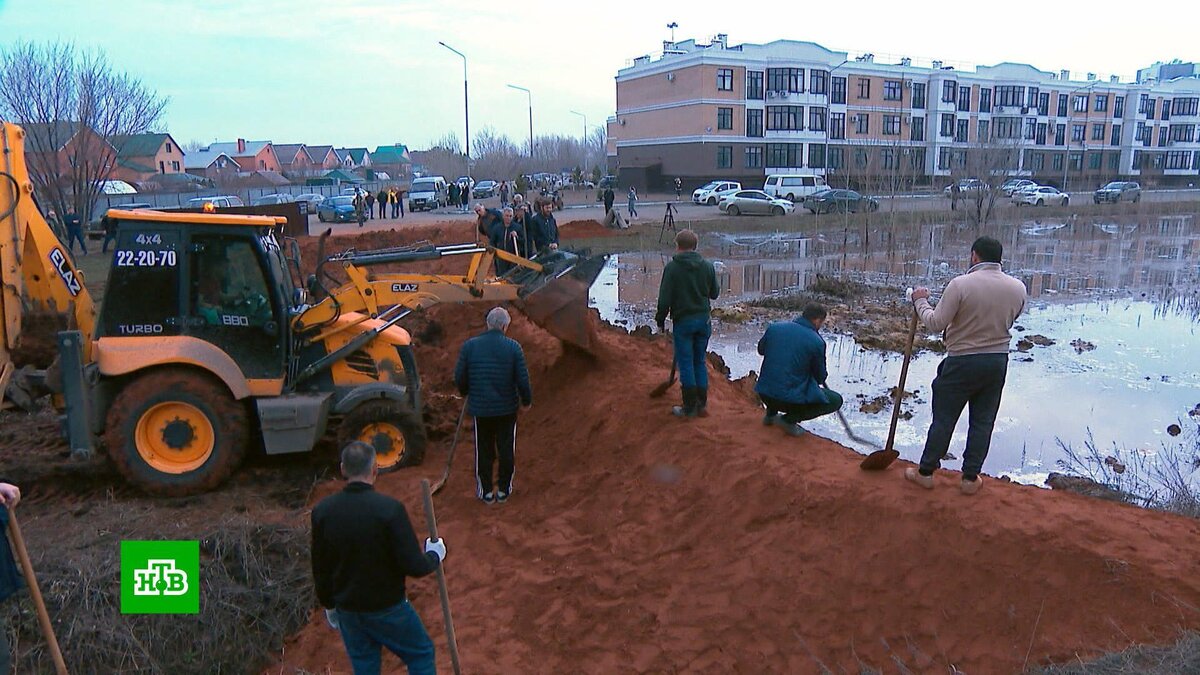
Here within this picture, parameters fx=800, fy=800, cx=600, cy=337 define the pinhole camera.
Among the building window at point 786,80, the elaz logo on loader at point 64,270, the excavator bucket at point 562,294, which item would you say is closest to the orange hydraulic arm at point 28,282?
the elaz logo on loader at point 64,270

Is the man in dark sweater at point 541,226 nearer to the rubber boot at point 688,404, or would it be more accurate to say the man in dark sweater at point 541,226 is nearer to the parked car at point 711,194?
the rubber boot at point 688,404

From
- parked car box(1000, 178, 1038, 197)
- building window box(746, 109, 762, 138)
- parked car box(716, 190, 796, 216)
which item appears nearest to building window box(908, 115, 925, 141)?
building window box(746, 109, 762, 138)

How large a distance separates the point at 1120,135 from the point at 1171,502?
300 feet

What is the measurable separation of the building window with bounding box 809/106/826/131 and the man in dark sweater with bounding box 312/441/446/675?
6364cm

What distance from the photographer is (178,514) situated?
21.9 ft

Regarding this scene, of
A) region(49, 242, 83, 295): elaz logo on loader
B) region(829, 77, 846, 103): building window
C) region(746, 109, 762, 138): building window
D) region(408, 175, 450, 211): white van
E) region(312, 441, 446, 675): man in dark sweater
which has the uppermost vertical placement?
region(829, 77, 846, 103): building window

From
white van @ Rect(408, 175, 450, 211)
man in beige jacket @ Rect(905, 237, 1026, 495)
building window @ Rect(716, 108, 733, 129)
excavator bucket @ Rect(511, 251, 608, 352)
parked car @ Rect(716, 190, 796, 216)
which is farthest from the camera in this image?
building window @ Rect(716, 108, 733, 129)

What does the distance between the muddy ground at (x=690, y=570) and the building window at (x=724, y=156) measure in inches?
2154

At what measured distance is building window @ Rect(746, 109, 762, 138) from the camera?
61000mm

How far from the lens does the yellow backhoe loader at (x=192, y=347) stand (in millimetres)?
7012

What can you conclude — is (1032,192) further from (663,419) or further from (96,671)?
(96,671)

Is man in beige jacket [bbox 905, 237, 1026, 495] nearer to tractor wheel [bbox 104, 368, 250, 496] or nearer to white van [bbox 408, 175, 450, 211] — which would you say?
tractor wheel [bbox 104, 368, 250, 496]

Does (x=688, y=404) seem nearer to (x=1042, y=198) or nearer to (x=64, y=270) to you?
(x=64, y=270)

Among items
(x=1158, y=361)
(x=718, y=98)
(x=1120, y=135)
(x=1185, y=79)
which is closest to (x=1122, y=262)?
(x=1158, y=361)
